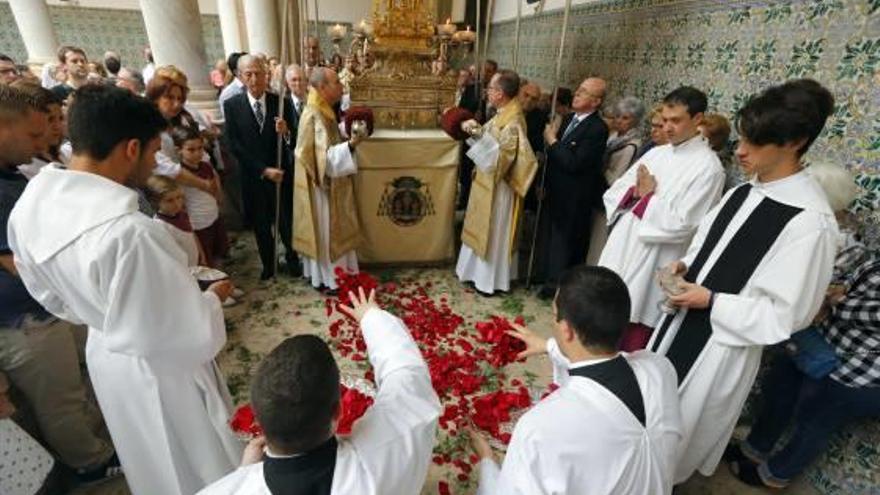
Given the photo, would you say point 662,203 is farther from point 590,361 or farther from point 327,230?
point 327,230

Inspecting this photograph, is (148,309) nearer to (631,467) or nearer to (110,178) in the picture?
(110,178)

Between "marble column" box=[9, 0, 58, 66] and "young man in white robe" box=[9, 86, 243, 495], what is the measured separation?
33.4ft

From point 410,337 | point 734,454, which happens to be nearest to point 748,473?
point 734,454

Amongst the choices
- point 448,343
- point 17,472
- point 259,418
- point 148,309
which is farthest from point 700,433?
point 17,472

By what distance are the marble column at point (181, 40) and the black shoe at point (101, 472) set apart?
387 centimetres

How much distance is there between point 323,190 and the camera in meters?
3.85

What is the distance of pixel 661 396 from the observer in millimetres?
1336

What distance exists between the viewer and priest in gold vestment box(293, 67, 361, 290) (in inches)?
143

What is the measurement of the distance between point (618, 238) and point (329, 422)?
2.56m

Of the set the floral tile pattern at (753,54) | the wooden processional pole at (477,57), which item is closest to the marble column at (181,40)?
the wooden processional pole at (477,57)

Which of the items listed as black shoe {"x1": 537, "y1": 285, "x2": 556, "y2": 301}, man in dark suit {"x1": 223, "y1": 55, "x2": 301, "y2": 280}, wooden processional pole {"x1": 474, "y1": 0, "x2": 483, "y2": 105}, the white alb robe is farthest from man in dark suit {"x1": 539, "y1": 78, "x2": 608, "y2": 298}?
man in dark suit {"x1": 223, "y1": 55, "x2": 301, "y2": 280}

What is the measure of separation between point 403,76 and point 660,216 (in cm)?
307

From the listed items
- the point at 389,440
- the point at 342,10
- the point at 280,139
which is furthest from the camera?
the point at 342,10

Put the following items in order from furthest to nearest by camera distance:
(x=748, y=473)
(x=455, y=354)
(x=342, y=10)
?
(x=342, y=10) → (x=455, y=354) → (x=748, y=473)
